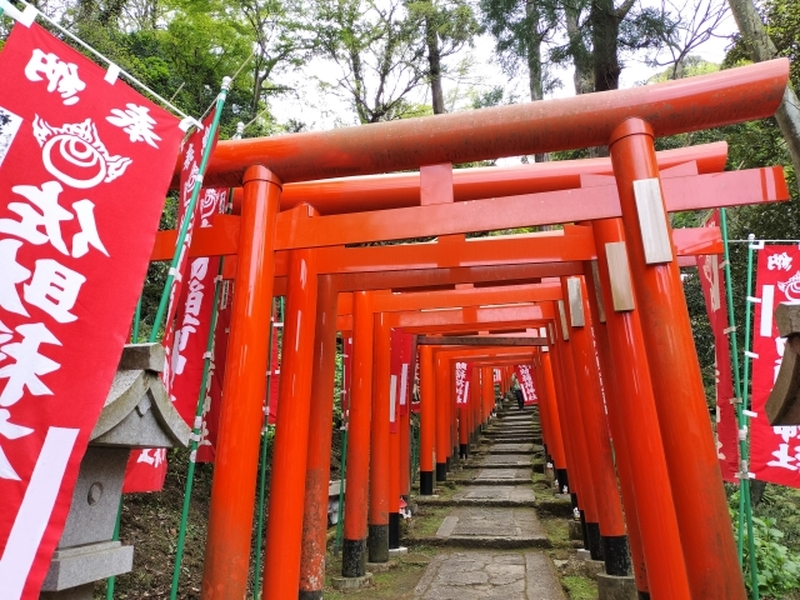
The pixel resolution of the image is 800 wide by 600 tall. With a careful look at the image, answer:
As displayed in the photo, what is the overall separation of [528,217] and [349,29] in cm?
1640

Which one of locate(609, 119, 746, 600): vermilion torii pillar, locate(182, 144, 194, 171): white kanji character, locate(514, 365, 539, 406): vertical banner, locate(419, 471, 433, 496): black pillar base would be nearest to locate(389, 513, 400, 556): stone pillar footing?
locate(419, 471, 433, 496): black pillar base

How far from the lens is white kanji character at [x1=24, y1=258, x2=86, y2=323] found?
2259 mm

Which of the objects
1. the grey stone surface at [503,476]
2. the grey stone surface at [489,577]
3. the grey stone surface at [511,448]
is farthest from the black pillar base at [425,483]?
the grey stone surface at [511,448]

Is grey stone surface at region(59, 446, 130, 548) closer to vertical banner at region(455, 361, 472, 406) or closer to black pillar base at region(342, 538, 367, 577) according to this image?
black pillar base at region(342, 538, 367, 577)

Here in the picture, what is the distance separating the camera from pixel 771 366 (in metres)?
5.58

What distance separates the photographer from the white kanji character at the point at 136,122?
2.98 metres

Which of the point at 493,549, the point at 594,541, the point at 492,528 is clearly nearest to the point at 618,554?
the point at 594,541

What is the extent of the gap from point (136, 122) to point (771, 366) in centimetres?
576

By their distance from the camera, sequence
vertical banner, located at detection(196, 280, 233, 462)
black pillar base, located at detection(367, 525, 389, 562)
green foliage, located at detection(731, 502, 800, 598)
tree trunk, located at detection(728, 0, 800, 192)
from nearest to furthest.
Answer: vertical banner, located at detection(196, 280, 233, 462) → green foliage, located at detection(731, 502, 800, 598) → tree trunk, located at detection(728, 0, 800, 192) → black pillar base, located at detection(367, 525, 389, 562)

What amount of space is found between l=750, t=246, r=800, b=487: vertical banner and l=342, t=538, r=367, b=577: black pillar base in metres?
4.86

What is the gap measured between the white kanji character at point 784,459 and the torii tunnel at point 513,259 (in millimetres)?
1343

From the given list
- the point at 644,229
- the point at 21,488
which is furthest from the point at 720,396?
the point at 21,488

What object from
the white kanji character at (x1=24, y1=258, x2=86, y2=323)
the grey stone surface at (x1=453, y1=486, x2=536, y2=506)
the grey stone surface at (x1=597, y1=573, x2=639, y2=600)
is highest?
the white kanji character at (x1=24, y1=258, x2=86, y2=323)

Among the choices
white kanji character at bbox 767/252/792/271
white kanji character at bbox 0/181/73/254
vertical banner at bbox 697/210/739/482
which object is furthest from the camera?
white kanji character at bbox 767/252/792/271
